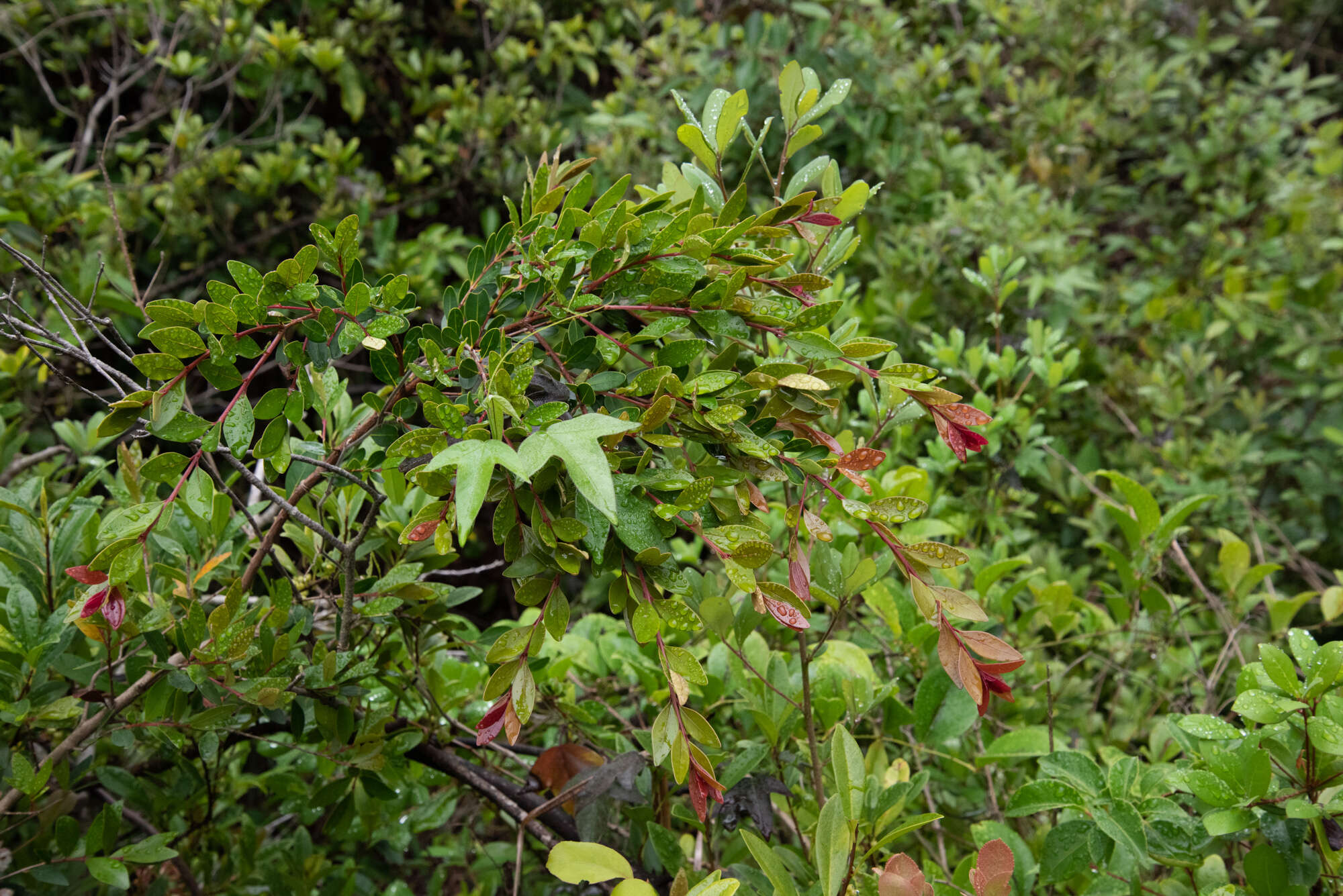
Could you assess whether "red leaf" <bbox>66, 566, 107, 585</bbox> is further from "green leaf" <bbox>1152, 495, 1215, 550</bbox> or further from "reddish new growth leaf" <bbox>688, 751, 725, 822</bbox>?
"green leaf" <bbox>1152, 495, 1215, 550</bbox>

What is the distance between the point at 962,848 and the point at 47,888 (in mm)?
1533

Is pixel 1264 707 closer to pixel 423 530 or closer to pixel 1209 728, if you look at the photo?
pixel 1209 728

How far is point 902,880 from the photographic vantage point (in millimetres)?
906

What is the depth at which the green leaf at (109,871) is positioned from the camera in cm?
114

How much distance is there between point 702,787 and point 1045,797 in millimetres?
532

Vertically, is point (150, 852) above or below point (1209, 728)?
below

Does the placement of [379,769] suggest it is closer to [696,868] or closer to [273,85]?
[696,868]

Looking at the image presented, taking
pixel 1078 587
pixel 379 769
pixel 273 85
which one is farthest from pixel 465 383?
pixel 273 85

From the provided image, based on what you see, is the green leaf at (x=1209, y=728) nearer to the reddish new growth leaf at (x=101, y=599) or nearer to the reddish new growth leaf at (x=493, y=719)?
the reddish new growth leaf at (x=493, y=719)

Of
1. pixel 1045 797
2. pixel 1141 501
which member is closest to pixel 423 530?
pixel 1045 797

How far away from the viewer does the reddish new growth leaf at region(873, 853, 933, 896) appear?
90 cm

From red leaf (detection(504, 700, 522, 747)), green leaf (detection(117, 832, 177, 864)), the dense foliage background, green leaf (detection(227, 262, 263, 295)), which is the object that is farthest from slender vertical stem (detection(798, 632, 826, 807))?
green leaf (detection(117, 832, 177, 864))

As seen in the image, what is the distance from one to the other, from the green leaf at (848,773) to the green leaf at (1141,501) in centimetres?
75

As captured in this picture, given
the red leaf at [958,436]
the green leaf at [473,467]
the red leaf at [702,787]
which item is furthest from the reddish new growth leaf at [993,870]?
the green leaf at [473,467]
